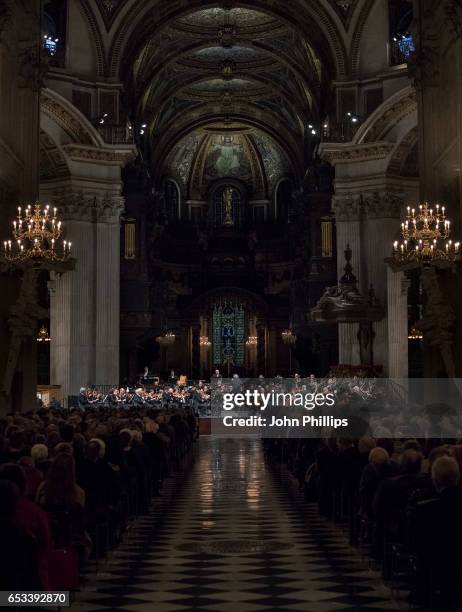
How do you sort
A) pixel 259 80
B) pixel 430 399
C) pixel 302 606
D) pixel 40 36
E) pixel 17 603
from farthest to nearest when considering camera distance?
pixel 259 80, pixel 40 36, pixel 430 399, pixel 302 606, pixel 17 603

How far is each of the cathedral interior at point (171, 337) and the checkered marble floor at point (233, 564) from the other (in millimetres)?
47

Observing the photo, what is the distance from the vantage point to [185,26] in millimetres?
41719

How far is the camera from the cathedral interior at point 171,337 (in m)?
8.89

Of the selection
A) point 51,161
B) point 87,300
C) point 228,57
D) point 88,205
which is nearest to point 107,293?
point 87,300

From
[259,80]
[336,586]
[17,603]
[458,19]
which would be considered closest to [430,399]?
[458,19]

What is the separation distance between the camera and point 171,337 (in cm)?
4997

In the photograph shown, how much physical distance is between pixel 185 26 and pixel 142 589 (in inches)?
1418

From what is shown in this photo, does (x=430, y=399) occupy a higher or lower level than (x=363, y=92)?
lower

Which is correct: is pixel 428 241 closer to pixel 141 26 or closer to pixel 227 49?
pixel 141 26

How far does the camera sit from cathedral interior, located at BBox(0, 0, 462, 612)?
8.89m

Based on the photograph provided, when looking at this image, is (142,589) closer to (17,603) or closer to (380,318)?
(17,603)

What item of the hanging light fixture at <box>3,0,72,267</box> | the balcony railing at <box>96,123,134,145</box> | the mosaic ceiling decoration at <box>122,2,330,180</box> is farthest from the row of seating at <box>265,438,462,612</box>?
the mosaic ceiling decoration at <box>122,2,330,180</box>

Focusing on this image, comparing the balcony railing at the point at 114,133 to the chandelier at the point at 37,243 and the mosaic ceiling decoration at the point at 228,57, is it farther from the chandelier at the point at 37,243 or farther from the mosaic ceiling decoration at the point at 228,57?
the chandelier at the point at 37,243

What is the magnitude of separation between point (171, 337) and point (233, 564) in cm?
4004
